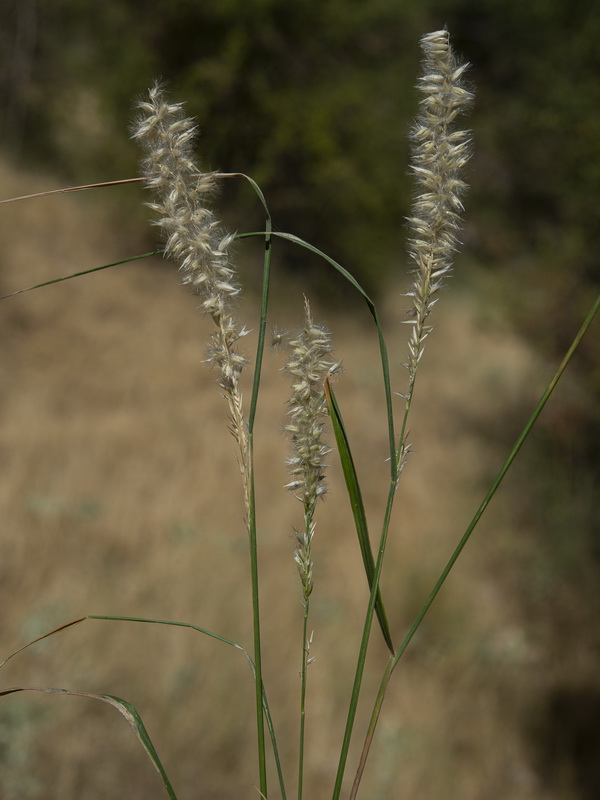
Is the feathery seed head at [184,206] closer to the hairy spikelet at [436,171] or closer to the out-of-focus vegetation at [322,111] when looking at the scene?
the hairy spikelet at [436,171]

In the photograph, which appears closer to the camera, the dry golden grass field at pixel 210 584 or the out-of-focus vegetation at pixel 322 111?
the dry golden grass field at pixel 210 584

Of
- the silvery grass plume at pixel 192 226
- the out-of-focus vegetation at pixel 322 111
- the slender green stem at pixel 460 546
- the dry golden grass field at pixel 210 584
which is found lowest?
the slender green stem at pixel 460 546

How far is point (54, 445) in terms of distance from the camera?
21.8 feet

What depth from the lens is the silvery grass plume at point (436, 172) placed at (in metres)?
0.74

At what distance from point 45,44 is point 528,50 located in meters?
9.56

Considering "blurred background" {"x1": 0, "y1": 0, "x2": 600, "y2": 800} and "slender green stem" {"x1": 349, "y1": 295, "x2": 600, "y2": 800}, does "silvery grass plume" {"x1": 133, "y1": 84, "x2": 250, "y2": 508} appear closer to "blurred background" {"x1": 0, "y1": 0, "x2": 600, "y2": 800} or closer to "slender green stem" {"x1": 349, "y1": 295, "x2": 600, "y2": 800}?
"slender green stem" {"x1": 349, "y1": 295, "x2": 600, "y2": 800}

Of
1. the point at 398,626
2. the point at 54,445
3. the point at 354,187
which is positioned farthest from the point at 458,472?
the point at 354,187

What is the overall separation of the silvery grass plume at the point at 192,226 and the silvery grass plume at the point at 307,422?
59mm

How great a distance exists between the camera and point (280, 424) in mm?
816

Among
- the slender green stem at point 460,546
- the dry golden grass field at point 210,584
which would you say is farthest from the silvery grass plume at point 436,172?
the dry golden grass field at point 210,584

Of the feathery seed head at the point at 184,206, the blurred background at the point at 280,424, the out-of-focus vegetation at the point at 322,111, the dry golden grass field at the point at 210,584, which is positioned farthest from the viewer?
the out-of-focus vegetation at the point at 322,111

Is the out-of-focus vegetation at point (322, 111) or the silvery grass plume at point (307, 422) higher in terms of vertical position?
the out-of-focus vegetation at point (322, 111)

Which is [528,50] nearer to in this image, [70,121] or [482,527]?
[70,121]

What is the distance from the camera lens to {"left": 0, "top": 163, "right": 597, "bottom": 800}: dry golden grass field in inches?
149
